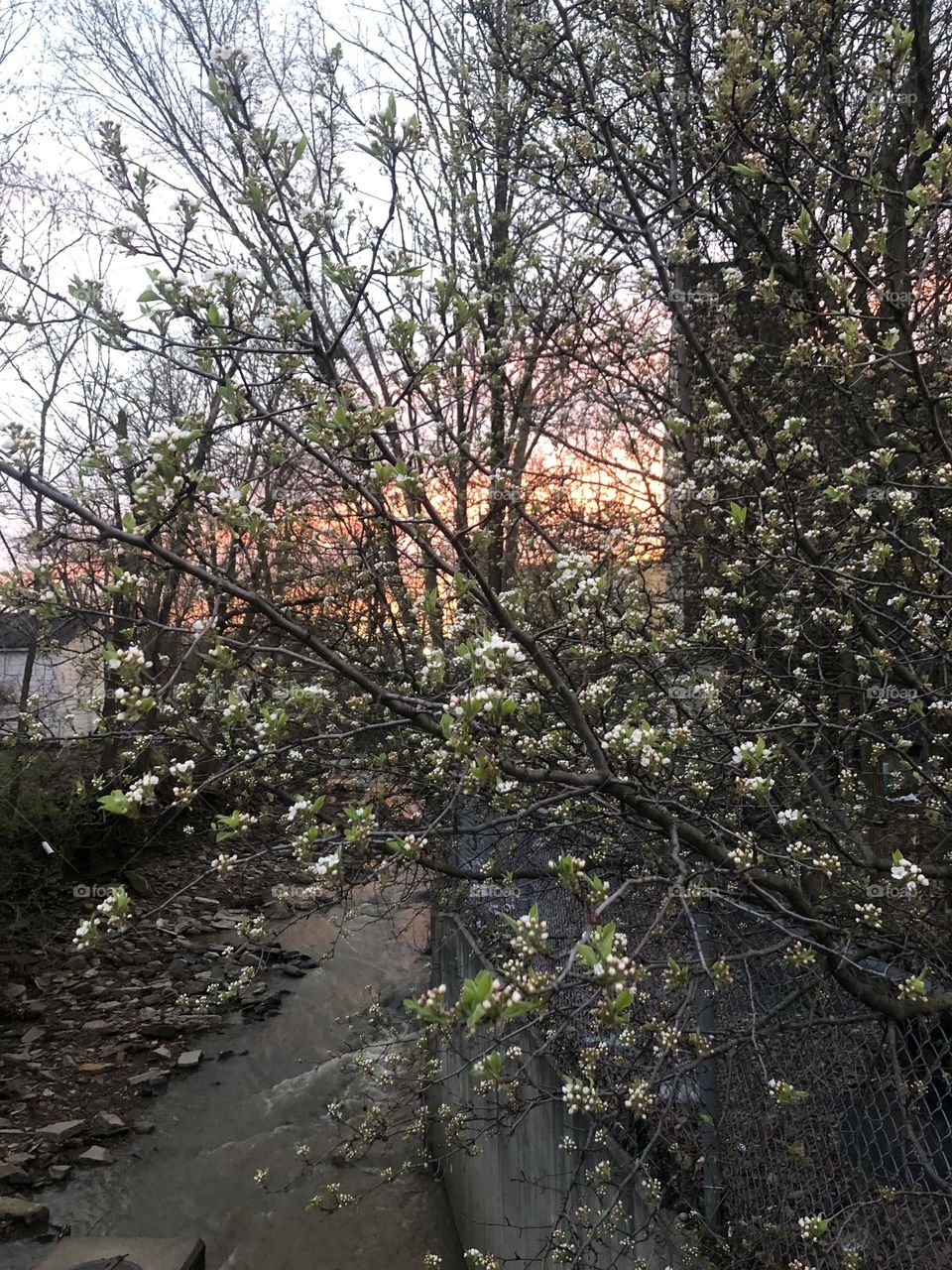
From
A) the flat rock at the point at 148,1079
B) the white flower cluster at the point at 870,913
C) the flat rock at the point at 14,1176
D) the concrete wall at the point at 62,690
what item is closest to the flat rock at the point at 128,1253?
the flat rock at the point at 14,1176

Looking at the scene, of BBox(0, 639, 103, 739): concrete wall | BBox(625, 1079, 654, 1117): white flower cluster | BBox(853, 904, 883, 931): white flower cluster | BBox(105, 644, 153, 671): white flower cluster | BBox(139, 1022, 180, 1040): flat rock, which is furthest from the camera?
BBox(139, 1022, 180, 1040): flat rock

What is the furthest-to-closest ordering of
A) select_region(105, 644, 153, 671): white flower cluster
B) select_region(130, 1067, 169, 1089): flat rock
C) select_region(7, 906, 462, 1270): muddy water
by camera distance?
select_region(130, 1067, 169, 1089): flat rock < select_region(7, 906, 462, 1270): muddy water < select_region(105, 644, 153, 671): white flower cluster

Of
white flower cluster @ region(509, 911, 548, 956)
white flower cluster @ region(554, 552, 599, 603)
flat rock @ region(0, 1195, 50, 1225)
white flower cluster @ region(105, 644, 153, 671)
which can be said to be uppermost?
white flower cluster @ region(554, 552, 599, 603)

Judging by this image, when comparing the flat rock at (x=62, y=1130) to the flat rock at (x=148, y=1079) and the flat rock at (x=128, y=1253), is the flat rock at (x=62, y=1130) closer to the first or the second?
the flat rock at (x=148, y=1079)

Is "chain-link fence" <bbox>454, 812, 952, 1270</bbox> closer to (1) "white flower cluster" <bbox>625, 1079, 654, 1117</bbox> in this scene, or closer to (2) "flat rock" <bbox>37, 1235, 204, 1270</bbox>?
(1) "white flower cluster" <bbox>625, 1079, 654, 1117</bbox>

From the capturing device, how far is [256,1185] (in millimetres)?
6309

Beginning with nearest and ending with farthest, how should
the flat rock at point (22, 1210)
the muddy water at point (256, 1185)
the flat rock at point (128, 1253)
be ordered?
the flat rock at point (128, 1253), the muddy water at point (256, 1185), the flat rock at point (22, 1210)

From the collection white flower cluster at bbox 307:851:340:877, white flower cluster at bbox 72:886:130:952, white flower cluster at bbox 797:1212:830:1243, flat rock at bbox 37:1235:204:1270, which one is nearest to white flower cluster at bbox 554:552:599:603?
white flower cluster at bbox 307:851:340:877

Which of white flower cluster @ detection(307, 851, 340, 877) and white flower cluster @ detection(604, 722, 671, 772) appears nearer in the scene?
white flower cluster @ detection(307, 851, 340, 877)

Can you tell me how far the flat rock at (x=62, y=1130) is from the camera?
687 centimetres

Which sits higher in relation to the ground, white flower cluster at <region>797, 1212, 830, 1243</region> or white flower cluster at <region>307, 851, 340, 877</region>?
white flower cluster at <region>307, 851, 340, 877</region>

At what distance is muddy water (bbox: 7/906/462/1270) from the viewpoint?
5.66m

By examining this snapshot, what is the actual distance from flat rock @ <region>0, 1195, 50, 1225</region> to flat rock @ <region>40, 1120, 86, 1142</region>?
0.80 meters

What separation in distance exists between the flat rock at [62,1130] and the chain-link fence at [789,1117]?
5.80 metres
